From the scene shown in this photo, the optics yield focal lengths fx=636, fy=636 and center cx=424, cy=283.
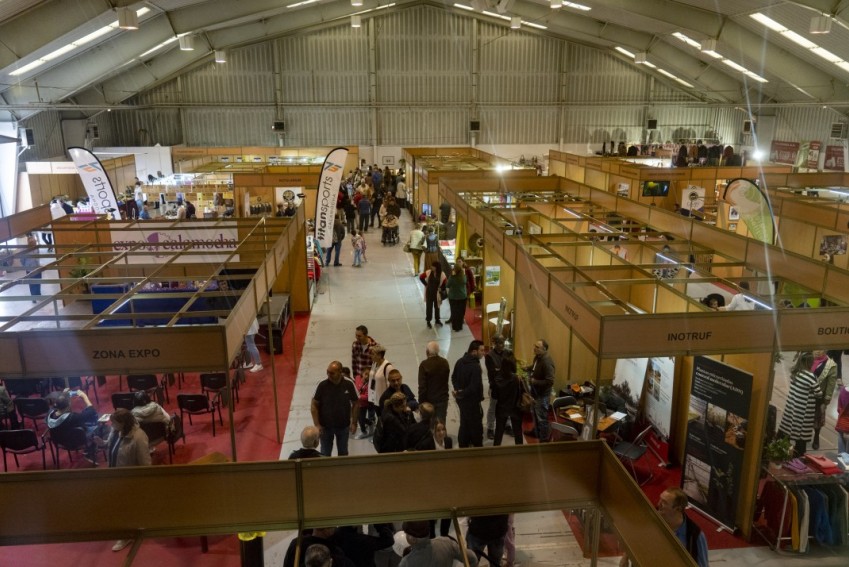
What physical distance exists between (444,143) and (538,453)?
25.4 metres

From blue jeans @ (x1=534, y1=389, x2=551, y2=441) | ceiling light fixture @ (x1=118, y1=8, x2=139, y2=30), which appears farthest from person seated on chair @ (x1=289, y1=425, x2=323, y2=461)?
ceiling light fixture @ (x1=118, y1=8, x2=139, y2=30)

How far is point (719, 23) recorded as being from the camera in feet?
58.8

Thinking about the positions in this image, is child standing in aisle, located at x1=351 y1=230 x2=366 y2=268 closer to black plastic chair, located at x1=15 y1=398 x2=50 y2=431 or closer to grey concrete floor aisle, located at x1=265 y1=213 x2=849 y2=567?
grey concrete floor aisle, located at x1=265 y1=213 x2=849 y2=567

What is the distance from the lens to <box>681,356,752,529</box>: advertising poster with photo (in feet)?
18.4

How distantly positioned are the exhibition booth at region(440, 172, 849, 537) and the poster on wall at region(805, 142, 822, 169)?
54.5 ft

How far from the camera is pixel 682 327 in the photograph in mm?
4996

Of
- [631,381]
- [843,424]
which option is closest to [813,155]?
[843,424]

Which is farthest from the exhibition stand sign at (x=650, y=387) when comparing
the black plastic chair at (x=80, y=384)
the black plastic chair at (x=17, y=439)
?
the black plastic chair at (x=80, y=384)

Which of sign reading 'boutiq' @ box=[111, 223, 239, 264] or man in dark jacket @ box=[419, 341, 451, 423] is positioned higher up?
sign reading 'boutiq' @ box=[111, 223, 239, 264]

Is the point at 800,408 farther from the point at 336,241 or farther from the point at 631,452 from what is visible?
the point at 336,241

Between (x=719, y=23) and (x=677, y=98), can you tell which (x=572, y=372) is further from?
(x=677, y=98)

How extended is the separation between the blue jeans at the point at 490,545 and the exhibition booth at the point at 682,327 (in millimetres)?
1417

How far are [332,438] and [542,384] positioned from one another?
7.72 ft

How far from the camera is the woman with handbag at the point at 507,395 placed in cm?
674
